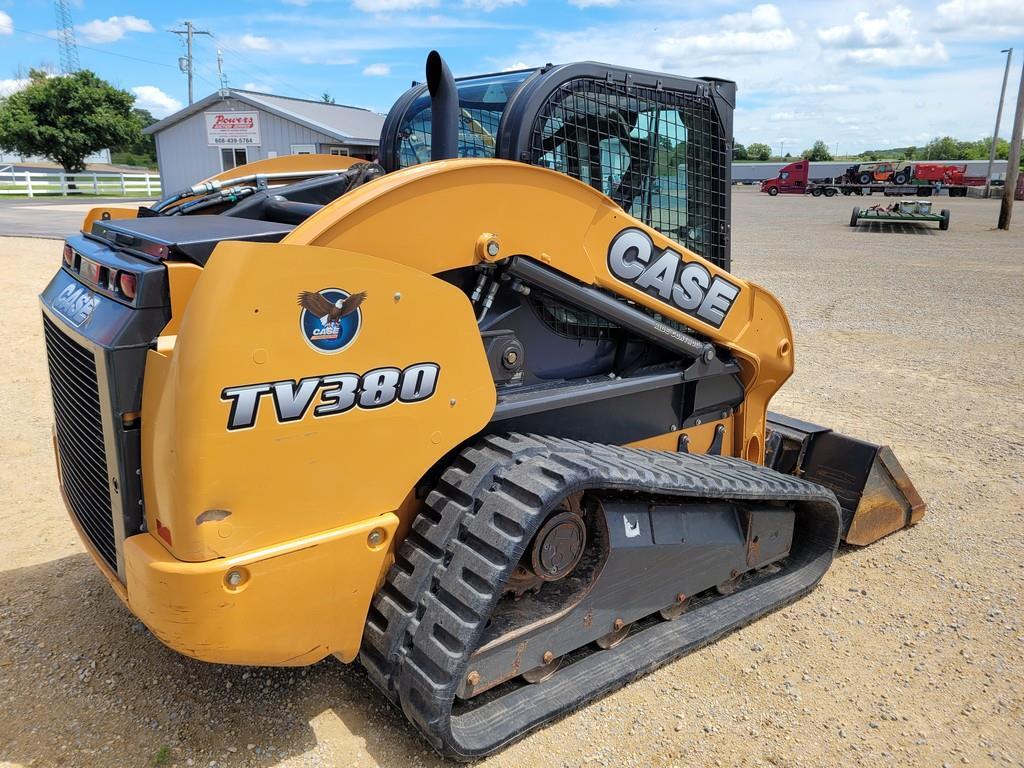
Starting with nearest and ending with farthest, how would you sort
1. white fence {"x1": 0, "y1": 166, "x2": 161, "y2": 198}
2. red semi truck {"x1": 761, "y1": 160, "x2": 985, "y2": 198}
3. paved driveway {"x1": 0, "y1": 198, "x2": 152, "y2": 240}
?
paved driveway {"x1": 0, "y1": 198, "x2": 152, "y2": 240} → white fence {"x1": 0, "y1": 166, "x2": 161, "y2": 198} → red semi truck {"x1": 761, "y1": 160, "x2": 985, "y2": 198}

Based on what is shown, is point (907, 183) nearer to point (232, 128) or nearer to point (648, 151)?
point (232, 128)

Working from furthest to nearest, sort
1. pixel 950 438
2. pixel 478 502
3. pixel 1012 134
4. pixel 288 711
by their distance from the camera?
pixel 1012 134
pixel 950 438
pixel 288 711
pixel 478 502

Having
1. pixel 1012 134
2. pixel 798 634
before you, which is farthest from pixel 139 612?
pixel 1012 134

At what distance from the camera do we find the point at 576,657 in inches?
122

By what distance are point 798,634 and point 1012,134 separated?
23.7 meters

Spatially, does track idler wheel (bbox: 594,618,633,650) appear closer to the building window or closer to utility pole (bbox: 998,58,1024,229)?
utility pole (bbox: 998,58,1024,229)

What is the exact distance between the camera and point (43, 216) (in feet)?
69.5

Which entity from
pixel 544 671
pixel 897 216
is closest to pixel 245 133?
pixel 897 216

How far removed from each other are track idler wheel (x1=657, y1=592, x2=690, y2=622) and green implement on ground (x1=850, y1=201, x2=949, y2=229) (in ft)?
76.7

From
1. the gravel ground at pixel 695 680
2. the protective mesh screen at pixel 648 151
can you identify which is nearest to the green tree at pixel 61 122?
the gravel ground at pixel 695 680

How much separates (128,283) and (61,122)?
151ft

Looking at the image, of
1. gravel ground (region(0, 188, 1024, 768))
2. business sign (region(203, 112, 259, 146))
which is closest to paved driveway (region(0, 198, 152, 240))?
business sign (region(203, 112, 259, 146))

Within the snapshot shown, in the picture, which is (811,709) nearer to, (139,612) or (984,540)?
(984,540)

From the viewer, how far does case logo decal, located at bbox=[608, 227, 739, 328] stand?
10.3ft
